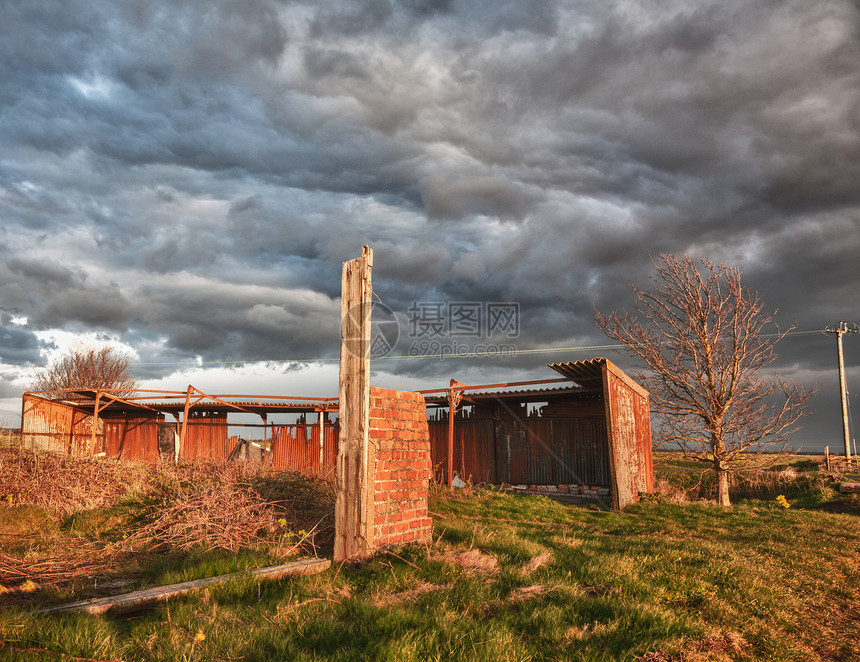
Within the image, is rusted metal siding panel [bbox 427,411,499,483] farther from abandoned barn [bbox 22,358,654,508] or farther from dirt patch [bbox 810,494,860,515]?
dirt patch [bbox 810,494,860,515]

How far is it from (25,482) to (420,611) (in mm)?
7957

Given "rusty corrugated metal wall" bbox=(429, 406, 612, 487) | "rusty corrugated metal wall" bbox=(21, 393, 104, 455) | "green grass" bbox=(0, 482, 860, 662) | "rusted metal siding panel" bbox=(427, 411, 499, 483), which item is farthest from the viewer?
"rusty corrugated metal wall" bbox=(21, 393, 104, 455)

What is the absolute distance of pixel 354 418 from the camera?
550 centimetres

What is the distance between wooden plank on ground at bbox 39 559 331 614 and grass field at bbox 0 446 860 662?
10cm

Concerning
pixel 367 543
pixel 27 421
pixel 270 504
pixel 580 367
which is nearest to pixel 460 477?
pixel 580 367

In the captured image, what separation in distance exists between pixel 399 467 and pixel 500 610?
2289 mm

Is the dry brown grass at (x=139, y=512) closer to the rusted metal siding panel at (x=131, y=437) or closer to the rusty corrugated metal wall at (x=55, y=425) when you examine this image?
the rusty corrugated metal wall at (x=55, y=425)

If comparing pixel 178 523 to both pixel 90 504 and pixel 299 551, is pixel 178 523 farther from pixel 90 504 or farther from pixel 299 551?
pixel 90 504

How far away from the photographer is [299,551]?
5785 mm

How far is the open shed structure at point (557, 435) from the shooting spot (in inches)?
486

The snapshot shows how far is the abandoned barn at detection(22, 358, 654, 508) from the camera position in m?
12.8

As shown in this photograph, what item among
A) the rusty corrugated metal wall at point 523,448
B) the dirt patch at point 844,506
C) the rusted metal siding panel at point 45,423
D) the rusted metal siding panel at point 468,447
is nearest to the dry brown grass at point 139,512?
the rusty corrugated metal wall at point 523,448

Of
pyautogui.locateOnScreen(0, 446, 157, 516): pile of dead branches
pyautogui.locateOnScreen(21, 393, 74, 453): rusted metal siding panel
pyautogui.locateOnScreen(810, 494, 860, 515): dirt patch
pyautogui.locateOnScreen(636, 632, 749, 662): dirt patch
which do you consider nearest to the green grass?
pyautogui.locateOnScreen(636, 632, 749, 662): dirt patch

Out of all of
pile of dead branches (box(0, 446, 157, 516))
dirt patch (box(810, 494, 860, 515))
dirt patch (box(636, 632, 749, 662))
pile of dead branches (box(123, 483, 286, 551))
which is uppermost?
pile of dead branches (box(0, 446, 157, 516))
